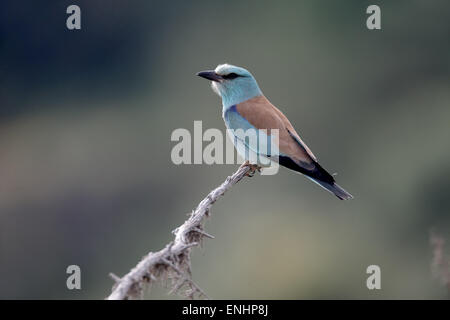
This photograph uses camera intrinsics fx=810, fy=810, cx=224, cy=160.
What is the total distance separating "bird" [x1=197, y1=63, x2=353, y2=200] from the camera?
5812 mm

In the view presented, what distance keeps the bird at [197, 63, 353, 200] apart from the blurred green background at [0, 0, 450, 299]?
9.22ft

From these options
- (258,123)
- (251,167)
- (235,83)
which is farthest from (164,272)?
(235,83)

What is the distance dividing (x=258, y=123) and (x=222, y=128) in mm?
8921

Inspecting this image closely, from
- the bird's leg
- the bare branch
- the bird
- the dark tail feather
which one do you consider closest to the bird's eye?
the bird

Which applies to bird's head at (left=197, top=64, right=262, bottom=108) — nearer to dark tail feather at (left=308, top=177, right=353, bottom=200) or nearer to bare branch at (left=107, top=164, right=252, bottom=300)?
dark tail feather at (left=308, top=177, right=353, bottom=200)

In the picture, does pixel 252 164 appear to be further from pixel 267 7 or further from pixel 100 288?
pixel 267 7

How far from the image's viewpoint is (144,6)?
28.2m

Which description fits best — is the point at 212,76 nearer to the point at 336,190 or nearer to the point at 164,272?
the point at 336,190

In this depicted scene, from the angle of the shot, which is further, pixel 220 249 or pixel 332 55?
pixel 332 55

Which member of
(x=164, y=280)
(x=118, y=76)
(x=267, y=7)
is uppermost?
(x=267, y=7)

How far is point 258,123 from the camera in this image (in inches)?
246

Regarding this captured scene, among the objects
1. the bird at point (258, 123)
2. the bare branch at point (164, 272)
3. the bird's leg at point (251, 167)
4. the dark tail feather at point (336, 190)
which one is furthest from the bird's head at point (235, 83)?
the bare branch at point (164, 272)
